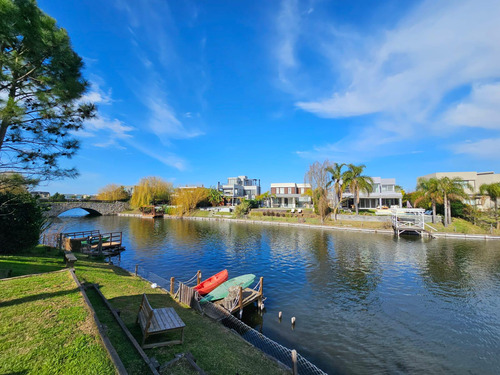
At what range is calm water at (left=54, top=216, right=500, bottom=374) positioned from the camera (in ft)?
30.8

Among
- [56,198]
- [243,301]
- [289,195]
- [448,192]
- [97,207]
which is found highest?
[289,195]

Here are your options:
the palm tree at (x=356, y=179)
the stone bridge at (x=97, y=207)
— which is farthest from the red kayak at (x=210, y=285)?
the stone bridge at (x=97, y=207)

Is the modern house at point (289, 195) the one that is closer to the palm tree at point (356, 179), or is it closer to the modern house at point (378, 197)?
the modern house at point (378, 197)

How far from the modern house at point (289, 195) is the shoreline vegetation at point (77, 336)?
2475 inches

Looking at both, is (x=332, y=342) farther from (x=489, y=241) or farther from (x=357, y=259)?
(x=489, y=241)

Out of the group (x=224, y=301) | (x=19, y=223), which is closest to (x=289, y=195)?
(x=224, y=301)

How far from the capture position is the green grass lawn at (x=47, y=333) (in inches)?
181

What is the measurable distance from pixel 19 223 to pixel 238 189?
280ft

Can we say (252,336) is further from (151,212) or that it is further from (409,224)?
(151,212)

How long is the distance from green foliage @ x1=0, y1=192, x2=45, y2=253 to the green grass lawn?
306 inches

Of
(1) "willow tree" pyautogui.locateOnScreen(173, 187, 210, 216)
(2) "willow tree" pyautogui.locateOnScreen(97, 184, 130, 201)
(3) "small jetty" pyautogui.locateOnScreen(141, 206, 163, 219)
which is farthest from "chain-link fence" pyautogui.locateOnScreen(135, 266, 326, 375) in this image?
(2) "willow tree" pyautogui.locateOnScreen(97, 184, 130, 201)

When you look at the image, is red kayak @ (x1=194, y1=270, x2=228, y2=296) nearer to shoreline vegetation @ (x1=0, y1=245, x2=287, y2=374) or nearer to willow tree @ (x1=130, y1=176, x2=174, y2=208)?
shoreline vegetation @ (x1=0, y1=245, x2=287, y2=374)

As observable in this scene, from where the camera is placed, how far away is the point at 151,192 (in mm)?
79562

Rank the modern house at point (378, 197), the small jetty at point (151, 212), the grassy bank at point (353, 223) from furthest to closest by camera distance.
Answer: the small jetty at point (151, 212)
the modern house at point (378, 197)
the grassy bank at point (353, 223)
